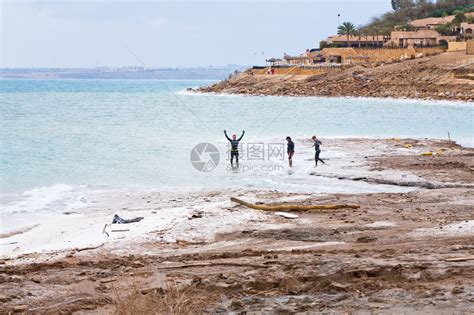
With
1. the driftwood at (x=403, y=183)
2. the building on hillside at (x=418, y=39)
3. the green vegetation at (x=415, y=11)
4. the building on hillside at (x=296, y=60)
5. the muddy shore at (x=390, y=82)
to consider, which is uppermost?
the green vegetation at (x=415, y=11)

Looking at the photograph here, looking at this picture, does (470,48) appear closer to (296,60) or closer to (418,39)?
(418,39)

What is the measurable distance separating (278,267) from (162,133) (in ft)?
95.0

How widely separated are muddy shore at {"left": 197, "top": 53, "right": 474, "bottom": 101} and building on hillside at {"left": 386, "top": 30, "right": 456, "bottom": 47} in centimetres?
1451

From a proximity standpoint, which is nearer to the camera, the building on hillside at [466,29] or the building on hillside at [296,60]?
the building on hillside at [466,29]

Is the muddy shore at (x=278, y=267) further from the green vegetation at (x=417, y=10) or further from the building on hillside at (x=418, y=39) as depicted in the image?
the green vegetation at (x=417, y=10)

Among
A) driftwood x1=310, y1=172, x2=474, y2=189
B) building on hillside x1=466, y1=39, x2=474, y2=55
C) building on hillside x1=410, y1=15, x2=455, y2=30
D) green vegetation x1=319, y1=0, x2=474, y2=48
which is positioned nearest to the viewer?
driftwood x1=310, y1=172, x2=474, y2=189

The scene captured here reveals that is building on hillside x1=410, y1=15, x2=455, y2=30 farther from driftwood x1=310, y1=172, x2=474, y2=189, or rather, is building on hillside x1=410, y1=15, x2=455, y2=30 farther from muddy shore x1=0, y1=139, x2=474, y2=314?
muddy shore x1=0, y1=139, x2=474, y2=314

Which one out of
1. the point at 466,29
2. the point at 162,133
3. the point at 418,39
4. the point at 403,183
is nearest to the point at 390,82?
the point at 418,39

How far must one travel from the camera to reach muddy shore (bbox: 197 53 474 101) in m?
64.3

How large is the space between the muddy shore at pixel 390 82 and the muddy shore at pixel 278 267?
4718 centimetres

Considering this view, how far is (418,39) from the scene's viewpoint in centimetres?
9569

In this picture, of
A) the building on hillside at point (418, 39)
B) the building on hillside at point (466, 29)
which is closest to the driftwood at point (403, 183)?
the building on hillside at point (418, 39)

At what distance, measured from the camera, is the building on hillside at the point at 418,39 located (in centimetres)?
9481

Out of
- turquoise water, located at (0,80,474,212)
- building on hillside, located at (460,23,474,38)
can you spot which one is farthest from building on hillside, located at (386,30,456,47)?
turquoise water, located at (0,80,474,212)
